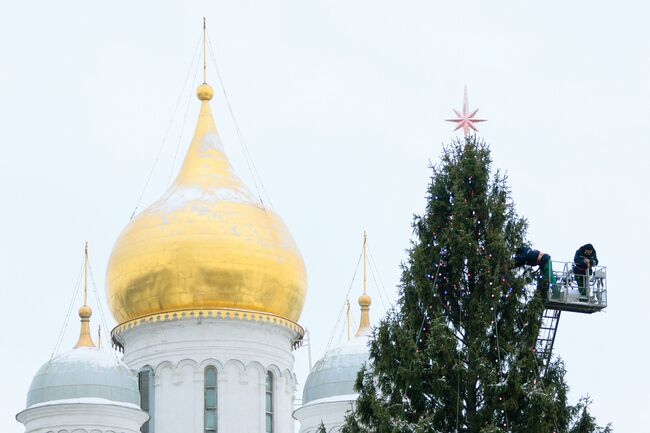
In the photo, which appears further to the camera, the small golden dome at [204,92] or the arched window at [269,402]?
the small golden dome at [204,92]

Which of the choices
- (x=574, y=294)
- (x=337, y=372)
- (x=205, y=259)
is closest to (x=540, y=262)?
(x=574, y=294)

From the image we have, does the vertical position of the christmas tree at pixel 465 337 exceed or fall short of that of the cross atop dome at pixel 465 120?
it falls short

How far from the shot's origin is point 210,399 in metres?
36.3

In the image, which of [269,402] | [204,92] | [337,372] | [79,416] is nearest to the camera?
[79,416]

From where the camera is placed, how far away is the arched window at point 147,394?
36.0m

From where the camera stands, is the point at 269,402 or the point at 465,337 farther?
the point at 269,402

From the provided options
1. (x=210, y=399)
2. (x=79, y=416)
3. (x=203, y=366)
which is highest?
(x=203, y=366)

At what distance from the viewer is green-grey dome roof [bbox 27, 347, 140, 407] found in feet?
109

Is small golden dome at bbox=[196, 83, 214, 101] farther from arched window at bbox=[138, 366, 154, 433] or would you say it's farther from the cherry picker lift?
the cherry picker lift

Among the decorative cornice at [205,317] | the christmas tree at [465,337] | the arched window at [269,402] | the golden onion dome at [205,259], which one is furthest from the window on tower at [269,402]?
the christmas tree at [465,337]

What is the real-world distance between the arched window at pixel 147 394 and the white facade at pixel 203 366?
77 mm

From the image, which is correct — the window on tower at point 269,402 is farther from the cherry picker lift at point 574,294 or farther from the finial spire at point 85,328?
the cherry picker lift at point 574,294

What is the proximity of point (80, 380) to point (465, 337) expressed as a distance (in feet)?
41.1

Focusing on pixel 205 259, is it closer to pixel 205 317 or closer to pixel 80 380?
pixel 205 317
